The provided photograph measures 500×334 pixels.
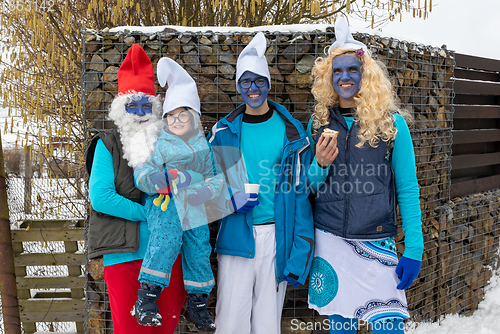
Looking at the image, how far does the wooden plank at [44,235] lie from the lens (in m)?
3.85

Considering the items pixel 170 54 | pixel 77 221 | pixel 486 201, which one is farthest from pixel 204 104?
pixel 486 201

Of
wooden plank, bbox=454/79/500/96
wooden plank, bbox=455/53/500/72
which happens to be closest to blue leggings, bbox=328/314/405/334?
wooden plank, bbox=454/79/500/96

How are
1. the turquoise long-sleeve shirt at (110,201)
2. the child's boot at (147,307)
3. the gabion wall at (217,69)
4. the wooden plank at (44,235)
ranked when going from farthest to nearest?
the wooden plank at (44,235) → the gabion wall at (217,69) → the turquoise long-sleeve shirt at (110,201) → the child's boot at (147,307)

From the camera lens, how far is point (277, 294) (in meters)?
2.30

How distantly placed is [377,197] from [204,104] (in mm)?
1665

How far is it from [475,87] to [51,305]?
227 inches

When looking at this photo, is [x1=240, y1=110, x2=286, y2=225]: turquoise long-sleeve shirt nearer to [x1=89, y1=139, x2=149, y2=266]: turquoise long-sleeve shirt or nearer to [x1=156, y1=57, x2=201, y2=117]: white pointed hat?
[x1=156, y1=57, x2=201, y2=117]: white pointed hat

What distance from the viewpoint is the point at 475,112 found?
436 cm

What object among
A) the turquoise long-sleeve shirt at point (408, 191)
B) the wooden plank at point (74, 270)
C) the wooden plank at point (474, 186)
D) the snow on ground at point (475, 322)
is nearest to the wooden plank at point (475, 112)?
→ the wooden plank at point (474, 186)

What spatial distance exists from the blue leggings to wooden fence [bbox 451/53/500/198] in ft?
8.39

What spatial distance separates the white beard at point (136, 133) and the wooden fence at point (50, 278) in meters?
2.14

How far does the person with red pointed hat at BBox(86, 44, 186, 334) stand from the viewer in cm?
215

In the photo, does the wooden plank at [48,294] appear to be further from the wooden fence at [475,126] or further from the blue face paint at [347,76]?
the wooden fence at [475,126]

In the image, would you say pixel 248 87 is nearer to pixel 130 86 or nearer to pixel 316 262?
pixel 130 86
